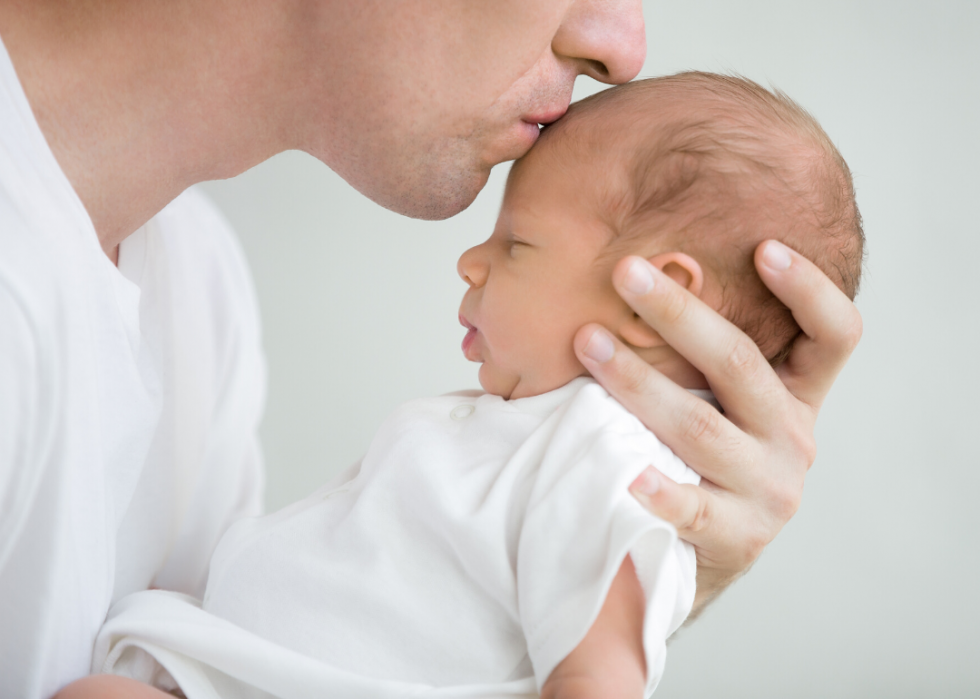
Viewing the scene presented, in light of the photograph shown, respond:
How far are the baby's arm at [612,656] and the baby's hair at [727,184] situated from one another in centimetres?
33

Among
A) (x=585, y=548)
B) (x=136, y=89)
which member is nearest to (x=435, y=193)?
(x=136, y=89)

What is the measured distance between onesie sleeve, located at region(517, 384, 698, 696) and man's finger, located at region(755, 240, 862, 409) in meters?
0.24

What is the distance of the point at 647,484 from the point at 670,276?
9.4 inches

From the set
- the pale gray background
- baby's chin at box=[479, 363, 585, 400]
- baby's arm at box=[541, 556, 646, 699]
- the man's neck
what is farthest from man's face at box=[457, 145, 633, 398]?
the pale gray background

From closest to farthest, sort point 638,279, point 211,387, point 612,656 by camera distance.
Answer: point 612,656, point 638,279, point 211,387

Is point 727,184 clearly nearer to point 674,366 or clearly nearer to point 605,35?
point 674,366

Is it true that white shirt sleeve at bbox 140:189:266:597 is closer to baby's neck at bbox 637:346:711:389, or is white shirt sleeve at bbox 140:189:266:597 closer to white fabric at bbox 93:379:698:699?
white fabric at bbox 93:379:698:699

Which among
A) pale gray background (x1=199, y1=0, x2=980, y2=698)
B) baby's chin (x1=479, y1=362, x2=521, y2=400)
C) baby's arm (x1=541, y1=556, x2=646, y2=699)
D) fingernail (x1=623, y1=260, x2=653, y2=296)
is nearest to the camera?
baby's arm (x1=541, y1=556, x2=646, y2=699)

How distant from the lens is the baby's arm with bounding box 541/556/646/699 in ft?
2.20

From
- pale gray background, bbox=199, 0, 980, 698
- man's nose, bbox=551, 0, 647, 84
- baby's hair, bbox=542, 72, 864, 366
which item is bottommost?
pale gray background, bbox=199, 0, 980, 698

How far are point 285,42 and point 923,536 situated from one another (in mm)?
2192

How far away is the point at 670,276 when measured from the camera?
2.83 ft

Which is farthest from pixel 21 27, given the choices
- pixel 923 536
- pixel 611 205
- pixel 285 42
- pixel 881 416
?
pixel 923 536

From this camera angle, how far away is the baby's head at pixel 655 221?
85 centimetres
